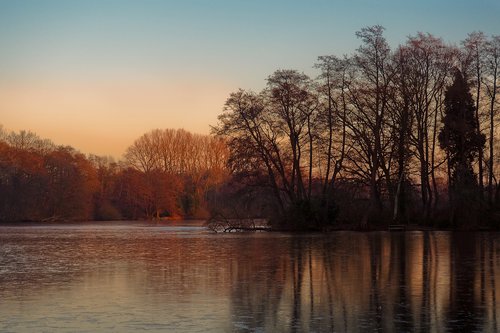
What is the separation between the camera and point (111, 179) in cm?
11931

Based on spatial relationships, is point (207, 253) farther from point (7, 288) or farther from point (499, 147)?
point (499, 147)

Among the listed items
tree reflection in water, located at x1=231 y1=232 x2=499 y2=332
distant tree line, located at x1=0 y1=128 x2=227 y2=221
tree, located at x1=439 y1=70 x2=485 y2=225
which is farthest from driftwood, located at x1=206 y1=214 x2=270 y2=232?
distant tree line, located at x1=0 y1=128 x2=227 y2=221

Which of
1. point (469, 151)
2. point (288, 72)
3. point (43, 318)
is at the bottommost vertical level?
point (43, 318)

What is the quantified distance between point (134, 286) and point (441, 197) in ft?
160

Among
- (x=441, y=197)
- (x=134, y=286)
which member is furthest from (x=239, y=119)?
(x=134, y=286)

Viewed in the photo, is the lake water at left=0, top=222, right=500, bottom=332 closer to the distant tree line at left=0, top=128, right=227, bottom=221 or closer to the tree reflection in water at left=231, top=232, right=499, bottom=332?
the tree reflection in water at left=231, top=232, right=499, bottom=332

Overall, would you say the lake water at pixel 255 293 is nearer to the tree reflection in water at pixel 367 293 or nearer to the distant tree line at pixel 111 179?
the tree reflection in water at pixel 367 293

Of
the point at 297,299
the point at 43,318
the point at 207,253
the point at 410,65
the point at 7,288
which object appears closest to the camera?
the point at 43,318

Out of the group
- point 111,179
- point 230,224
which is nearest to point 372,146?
point 230,224

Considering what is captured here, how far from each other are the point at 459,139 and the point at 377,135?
7649 millimetres

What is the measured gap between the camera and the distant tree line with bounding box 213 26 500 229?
182 ft

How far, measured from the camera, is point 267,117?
59562 millimetres

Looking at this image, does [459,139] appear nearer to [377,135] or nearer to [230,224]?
[377,135]

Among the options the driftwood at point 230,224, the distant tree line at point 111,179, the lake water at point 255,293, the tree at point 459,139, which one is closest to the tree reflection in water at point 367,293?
the lake water at point 255,293
